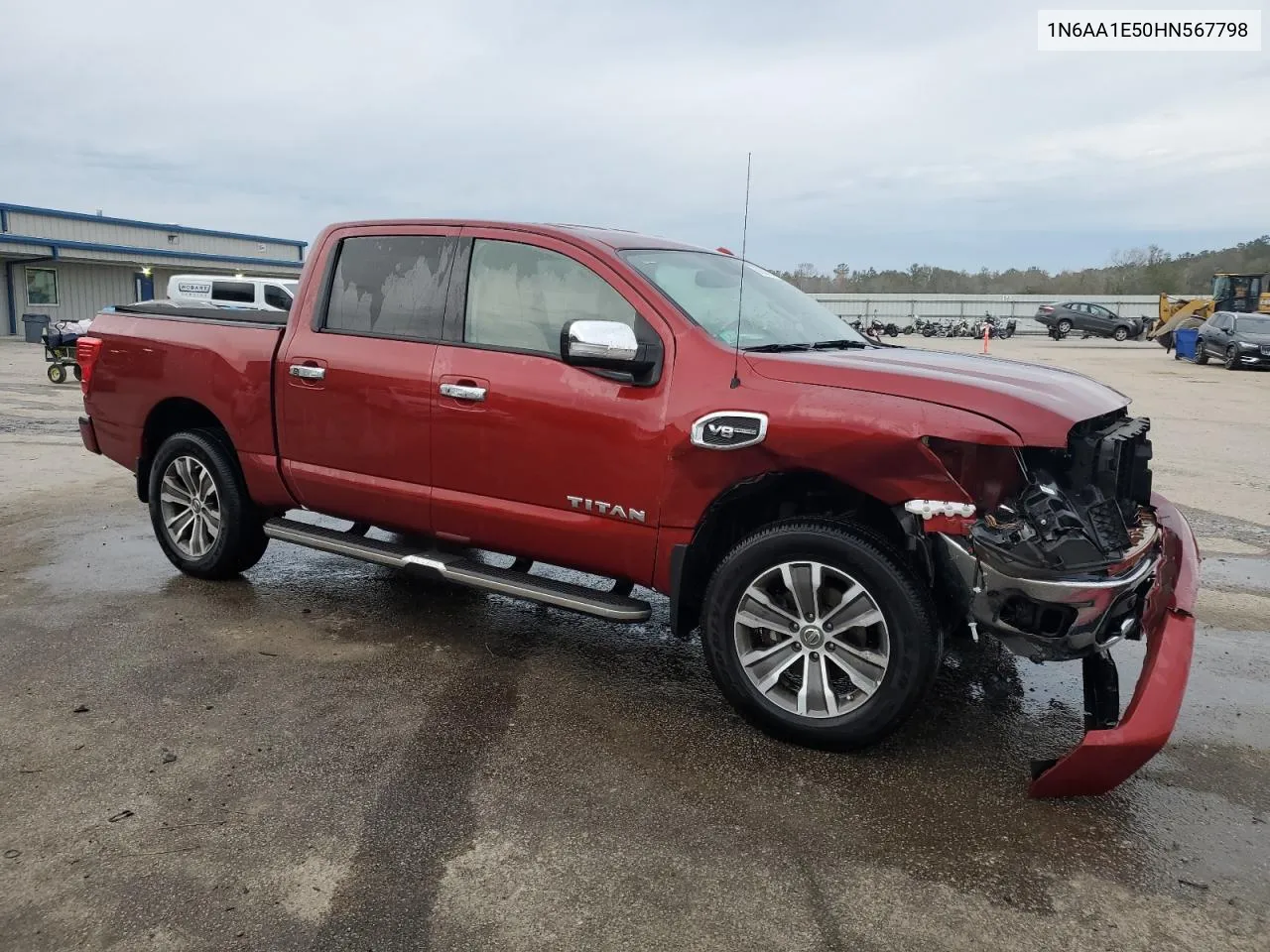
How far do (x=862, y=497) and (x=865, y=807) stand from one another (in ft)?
3.63

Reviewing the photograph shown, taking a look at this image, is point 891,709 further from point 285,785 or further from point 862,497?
point 285,785

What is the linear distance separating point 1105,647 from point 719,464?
1480 millimetres

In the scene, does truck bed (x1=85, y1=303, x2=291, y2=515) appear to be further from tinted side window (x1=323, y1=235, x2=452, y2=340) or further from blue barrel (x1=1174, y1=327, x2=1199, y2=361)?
blue barrel (x1=1174, y1=327, x2=1199, y2=361)

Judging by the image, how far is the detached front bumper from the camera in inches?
120

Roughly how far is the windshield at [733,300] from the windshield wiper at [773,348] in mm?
27

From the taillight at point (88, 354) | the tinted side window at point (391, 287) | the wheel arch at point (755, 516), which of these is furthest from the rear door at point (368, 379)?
the taillight at point (88, 354)

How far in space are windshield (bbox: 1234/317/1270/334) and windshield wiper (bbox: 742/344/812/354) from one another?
25.4 meters

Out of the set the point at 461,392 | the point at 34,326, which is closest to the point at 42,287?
the point at 34,326

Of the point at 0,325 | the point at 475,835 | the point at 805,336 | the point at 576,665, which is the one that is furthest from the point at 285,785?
the point at 0,325

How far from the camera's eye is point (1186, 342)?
1083 inches

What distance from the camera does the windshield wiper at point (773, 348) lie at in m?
3.89

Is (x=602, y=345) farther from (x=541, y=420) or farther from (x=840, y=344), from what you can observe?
(x=840, y=344)

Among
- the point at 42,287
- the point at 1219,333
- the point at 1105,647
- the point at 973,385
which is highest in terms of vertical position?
the point at 42,287

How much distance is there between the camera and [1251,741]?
3.80m
